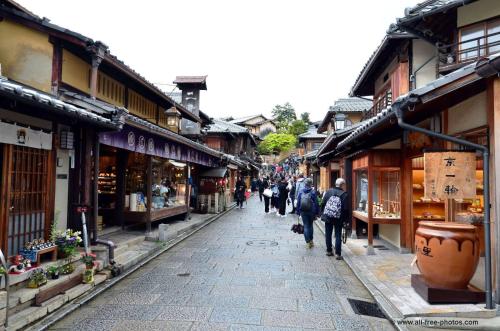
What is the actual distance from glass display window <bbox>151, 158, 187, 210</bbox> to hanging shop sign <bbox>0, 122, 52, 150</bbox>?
256 inches

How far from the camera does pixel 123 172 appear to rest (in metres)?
13.5

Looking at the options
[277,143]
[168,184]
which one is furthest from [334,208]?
[277,143]

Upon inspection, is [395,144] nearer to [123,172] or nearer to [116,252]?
[116,252]

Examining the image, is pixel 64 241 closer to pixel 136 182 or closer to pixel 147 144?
pixel 147 144

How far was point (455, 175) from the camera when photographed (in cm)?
615

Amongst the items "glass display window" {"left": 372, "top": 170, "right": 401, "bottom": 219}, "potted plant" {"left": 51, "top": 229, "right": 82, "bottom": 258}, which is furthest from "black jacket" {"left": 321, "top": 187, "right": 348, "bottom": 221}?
"potted plant" {"left": 51, "top": 229, "right": 82, "bottom": 258}

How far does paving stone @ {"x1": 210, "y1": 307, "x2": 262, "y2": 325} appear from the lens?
5.70 metres

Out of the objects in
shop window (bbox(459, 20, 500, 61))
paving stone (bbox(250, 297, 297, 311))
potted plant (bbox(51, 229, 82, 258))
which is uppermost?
shop window (bbox(459, 20, 500, 61))

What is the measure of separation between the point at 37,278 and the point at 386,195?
410 inches

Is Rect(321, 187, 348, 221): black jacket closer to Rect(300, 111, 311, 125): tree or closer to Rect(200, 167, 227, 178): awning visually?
Rect(200, 167, 227, 178): awning

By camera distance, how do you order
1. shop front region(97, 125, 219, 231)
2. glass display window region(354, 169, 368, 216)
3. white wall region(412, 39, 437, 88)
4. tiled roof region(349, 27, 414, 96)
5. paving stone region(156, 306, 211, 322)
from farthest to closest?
glass display window region(354, 169, 368, 216), shop front region(97, 125, 219, 231), white wall region(412, 39, 437, 88), tiled roof region(349, 27, 414, 96), paving stone region(156, 306, 211, 322)

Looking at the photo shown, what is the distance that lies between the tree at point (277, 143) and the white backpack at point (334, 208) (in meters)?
59.1

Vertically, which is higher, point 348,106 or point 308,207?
point 348,106

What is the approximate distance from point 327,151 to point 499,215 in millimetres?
14252
